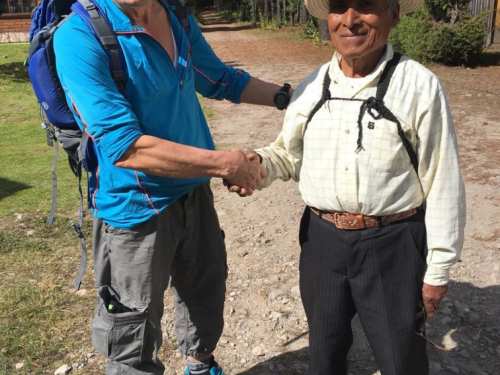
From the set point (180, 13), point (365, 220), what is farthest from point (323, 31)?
point (365, 220)

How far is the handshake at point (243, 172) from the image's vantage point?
2.45 meters

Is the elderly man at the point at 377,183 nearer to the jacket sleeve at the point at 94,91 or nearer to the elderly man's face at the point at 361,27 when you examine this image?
the elderly man's face at the point at 361,27

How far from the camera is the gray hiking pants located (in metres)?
2.68

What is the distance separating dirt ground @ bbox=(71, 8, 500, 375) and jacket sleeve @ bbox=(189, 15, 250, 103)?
157cm

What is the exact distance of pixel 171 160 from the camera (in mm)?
2371

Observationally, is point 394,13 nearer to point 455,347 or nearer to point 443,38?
point 455,347

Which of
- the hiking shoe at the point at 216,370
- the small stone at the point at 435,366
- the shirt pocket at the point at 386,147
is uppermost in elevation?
the shirt pocket at the point at 386,147

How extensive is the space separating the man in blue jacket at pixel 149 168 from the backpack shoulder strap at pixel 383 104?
61 cm

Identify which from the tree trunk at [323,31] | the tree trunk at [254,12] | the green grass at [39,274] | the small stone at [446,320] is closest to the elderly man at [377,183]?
the small stone at [446,320]

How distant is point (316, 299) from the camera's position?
2.51 m

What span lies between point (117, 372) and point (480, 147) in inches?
229

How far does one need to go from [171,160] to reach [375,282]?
0.95 metres

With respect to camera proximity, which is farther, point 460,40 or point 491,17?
point 491,17

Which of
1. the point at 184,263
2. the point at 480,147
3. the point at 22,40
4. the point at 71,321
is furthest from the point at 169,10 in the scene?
the point at 22,40
